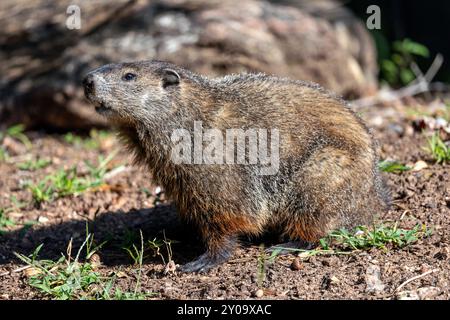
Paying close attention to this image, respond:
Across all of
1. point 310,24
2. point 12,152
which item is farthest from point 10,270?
point 310,24

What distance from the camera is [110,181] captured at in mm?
8680

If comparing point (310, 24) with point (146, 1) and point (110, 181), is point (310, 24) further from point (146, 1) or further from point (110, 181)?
point (110, 181)

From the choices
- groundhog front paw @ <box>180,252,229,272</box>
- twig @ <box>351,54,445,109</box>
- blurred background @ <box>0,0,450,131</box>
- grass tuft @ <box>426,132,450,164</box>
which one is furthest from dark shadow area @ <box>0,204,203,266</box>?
twig @ <box>351,54,445,109</box>

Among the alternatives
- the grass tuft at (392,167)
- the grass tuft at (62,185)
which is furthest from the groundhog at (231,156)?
the grass tuft at (62,185)

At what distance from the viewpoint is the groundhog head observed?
6332mm

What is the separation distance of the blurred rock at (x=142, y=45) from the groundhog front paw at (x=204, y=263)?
502 cm

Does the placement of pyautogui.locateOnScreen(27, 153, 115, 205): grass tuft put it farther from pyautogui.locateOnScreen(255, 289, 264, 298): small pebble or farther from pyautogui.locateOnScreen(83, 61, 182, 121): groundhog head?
pyautogui.locateOnScreen(255, 289, 264, 298): small pebble

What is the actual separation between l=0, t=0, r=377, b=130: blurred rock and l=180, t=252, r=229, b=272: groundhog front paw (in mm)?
5024

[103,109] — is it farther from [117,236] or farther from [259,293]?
[259,293]

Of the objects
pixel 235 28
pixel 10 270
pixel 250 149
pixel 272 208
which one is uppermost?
pixel 235 28

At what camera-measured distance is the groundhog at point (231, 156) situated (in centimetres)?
630

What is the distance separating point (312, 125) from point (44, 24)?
634 cm

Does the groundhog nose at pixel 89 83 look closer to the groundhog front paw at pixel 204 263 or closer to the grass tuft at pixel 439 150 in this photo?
the groundhog front paw at pixel 204 263

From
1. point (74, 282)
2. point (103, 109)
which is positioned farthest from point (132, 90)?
point (74, 282)
